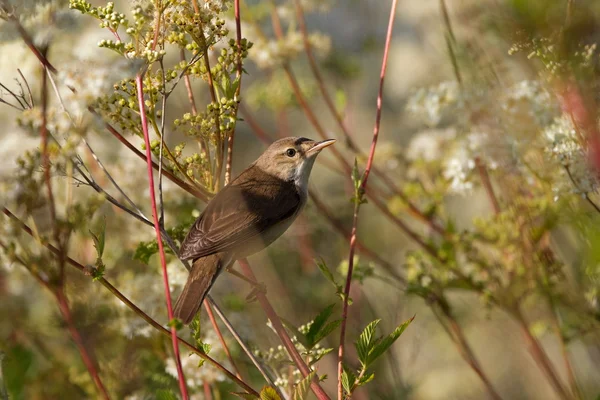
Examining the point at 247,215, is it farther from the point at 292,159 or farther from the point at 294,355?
the point at 294,355

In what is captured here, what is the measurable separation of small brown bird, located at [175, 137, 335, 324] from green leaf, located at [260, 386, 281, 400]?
60 cm

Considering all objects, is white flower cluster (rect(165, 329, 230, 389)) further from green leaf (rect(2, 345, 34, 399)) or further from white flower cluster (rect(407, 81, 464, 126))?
white flower cluster (rect(407, 81, 464, 126))

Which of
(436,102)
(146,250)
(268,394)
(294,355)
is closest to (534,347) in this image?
(436,102)

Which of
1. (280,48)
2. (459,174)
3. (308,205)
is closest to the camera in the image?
(459,174)

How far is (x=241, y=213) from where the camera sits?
3.34 meters

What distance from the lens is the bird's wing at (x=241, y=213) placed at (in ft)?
9.87

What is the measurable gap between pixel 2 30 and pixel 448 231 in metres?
2.43

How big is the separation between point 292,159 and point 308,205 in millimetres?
315

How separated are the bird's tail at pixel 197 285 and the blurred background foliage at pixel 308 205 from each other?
6.1 inches

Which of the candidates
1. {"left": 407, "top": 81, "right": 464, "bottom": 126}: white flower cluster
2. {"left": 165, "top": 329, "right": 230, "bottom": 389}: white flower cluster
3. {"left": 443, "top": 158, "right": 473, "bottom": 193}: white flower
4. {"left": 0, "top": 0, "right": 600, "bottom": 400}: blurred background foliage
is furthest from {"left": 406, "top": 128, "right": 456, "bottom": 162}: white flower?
{"left": 165, "top": 329, "right": 230, "bottom": 389}: white flower cluster

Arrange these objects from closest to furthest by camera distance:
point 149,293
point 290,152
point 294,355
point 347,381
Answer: point 347,381 → point 294,355 → point 149,293 → point 290,152

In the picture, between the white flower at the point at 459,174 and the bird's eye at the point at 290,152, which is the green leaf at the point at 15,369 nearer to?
the bird's eye at the point at 290,152

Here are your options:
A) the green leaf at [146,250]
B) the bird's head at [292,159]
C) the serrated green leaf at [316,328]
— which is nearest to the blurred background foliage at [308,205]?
the green leaf at [146,250]

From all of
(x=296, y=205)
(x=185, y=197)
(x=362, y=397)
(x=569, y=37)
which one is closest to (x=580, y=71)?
(x=569, y=37)
